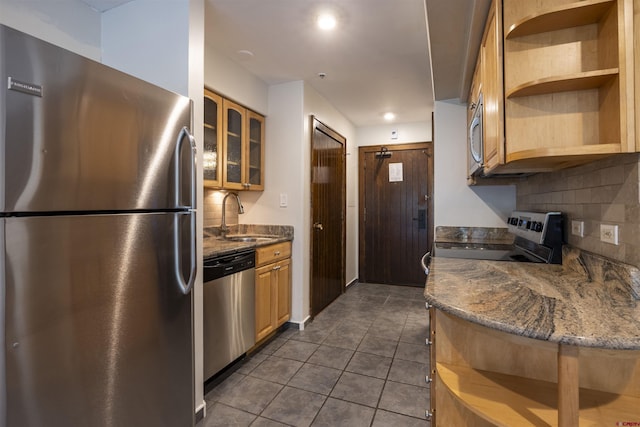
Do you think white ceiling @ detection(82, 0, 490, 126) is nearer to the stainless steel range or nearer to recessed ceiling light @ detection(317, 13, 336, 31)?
recessed ceiling light @ detection(317, 13, 336, 31)

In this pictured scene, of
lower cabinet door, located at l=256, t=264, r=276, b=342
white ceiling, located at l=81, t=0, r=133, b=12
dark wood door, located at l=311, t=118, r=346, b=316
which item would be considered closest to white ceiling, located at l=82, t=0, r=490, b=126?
white ceiling, located at l=81, t=0, r=133, b=12

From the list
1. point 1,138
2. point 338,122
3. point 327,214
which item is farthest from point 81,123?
point 338,122

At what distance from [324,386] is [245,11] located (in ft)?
7.87

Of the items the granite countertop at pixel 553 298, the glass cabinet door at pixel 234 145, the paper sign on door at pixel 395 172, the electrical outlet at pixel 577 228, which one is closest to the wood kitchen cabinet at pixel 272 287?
the glass cabinet door at pixel 234 145

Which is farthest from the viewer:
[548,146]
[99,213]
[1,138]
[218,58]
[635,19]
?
[218,58]

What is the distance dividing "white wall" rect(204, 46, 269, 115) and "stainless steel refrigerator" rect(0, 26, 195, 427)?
1022 mm

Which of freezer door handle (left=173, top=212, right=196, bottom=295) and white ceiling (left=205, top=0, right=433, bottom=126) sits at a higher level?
white ceiling (left=205, top=0, right=433, bottom=126)

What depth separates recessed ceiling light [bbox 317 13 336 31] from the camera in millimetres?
1988

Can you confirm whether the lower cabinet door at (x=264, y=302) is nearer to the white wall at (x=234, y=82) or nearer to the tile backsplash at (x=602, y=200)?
the white wall at (x=234, y=82)

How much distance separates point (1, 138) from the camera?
896 mm

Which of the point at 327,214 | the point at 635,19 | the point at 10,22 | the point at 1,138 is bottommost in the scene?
the point at 327,214

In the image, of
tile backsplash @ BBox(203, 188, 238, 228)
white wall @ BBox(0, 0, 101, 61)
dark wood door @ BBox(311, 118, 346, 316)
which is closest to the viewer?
white wall @ BBox(0, 0, 101, 61)

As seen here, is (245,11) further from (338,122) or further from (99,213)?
(338,122)

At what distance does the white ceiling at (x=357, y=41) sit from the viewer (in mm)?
1827
